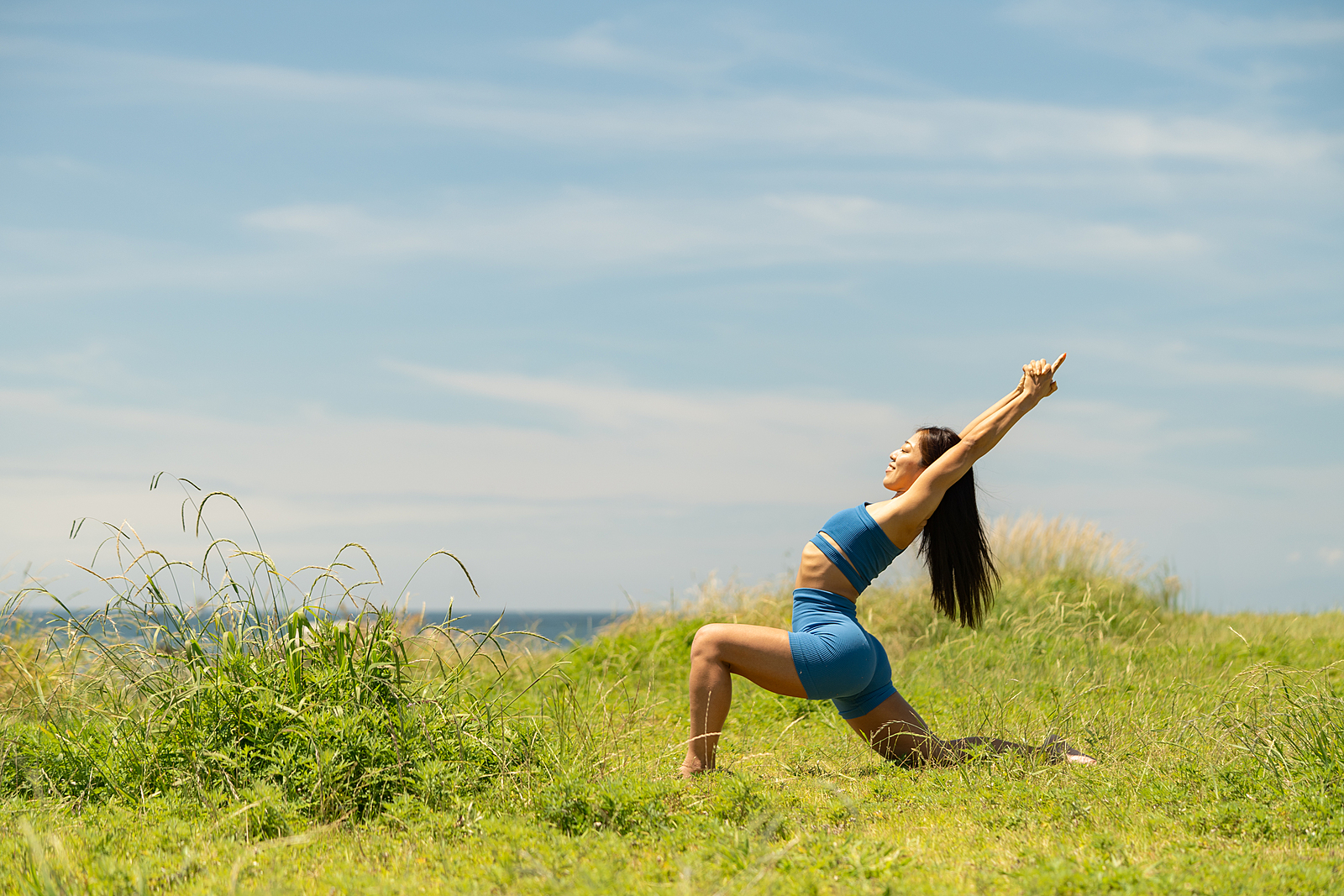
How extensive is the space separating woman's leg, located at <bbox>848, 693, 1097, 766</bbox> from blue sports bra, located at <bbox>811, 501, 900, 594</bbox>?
57 cm

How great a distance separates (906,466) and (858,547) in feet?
1.76

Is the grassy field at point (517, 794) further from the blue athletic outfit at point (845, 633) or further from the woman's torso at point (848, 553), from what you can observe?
the woman's torso at point (848, 553)

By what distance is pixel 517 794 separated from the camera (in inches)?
143

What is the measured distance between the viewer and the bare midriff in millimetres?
4379

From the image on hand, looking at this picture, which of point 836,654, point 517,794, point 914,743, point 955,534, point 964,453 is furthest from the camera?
point 955,534

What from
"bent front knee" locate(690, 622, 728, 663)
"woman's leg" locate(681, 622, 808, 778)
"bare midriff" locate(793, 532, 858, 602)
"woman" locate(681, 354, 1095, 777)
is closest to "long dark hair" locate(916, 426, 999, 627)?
"woman" locate(681, 354, 1095, 777)

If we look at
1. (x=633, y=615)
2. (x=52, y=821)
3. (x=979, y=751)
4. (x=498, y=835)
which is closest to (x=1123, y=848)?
(x=979, y=751)

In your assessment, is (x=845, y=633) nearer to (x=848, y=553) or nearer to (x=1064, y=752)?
(x=848, y=553)

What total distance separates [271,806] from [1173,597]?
10.9 metres

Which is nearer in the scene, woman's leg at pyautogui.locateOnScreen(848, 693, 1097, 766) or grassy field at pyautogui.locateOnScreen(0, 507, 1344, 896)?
grassy field at pyautogui.locateOnScreen(0, 507, 1344, 896)

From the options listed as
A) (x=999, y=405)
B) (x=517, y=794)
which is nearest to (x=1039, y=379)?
(x=999, y=405)

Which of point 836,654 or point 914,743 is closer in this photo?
point 836,654

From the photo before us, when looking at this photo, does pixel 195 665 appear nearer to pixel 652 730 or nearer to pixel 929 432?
pixel 652 730

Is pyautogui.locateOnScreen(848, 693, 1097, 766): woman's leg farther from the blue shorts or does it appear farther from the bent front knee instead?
the bent front knee
